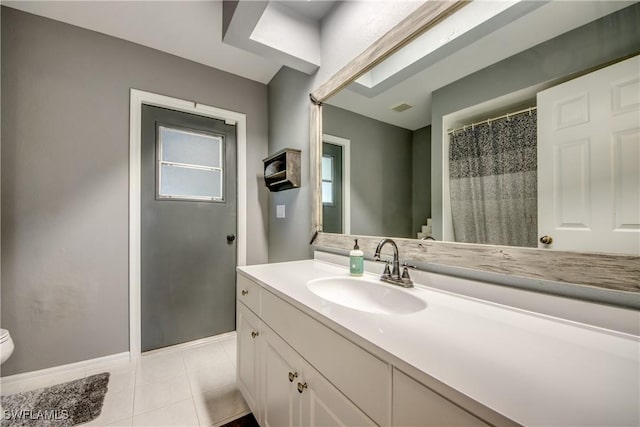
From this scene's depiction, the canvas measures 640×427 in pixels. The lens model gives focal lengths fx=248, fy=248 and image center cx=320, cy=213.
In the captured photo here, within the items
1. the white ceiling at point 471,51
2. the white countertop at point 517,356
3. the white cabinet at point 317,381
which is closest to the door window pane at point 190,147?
the white cabinet at point 317,381

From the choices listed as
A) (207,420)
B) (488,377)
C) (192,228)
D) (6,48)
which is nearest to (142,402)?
(207,420)

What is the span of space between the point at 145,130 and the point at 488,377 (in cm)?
247

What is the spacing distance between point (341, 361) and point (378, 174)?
910mm

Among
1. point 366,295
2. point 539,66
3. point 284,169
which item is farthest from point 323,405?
point 284,169

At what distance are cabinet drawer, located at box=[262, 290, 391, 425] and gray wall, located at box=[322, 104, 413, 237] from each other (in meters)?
0.61

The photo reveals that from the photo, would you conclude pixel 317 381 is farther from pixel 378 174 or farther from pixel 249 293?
pixel 378 174

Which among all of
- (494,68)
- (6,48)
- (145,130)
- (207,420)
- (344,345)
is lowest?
(207,420)

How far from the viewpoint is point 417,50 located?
1081mm

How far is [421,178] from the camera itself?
42.3 inches

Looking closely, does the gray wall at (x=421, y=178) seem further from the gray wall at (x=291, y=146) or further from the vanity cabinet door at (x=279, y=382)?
the gray wall at (x=291, y=146)

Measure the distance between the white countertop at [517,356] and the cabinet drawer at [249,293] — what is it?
0.42m

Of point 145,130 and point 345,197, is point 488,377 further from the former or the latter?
point 145,130

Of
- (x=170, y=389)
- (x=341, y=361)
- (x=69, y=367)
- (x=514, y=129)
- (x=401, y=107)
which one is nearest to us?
(x=341, y=361)

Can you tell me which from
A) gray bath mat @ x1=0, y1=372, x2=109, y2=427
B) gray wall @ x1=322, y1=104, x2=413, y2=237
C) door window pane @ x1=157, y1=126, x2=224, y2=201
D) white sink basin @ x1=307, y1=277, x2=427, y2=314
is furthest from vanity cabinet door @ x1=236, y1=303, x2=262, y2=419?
door window pane @ x1=157, y1=126, x2=224, y2=201
